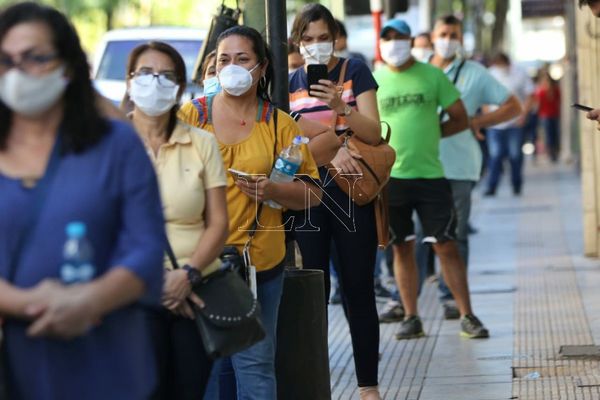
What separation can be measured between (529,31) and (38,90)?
3051 inches

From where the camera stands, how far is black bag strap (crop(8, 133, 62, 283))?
11.5 feet

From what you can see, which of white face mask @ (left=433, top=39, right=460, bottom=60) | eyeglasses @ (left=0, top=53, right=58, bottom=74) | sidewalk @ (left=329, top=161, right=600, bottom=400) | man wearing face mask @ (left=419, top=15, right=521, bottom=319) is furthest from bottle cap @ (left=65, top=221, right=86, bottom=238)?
white face mask @ (left=433, top=39, right=460, bottom=60)

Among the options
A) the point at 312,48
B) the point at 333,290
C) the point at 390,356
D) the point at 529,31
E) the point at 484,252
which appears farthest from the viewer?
the point at 529,31

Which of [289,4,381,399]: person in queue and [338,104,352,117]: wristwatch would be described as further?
[289,4,381,399]: person in queue

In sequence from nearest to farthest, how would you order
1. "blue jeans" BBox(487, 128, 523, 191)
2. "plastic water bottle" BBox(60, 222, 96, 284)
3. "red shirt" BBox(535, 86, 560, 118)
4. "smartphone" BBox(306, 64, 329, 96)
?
"plastic water bottle" BBox(60, 222, 96, 284) < "smartphone" BBox(306, 64, 329, 96) < "blue jeans" BBox(487, 128, 523, 191) < "red shirt" BBox(535, 86, 560, 118)

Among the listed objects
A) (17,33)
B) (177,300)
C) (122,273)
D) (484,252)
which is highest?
(17,33)

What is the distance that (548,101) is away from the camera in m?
28.6

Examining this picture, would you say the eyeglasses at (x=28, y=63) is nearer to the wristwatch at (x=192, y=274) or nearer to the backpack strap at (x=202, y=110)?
the wristwatch at (x=192, y=274)

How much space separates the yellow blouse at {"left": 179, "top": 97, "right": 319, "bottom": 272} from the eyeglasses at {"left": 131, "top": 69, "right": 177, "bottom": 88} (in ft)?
2.52

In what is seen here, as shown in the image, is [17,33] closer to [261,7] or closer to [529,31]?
[261,7]

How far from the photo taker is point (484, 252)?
46.8ft

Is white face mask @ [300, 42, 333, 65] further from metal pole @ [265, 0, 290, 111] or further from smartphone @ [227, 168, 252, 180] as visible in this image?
smartphone @ [227, 168, 252, 180]

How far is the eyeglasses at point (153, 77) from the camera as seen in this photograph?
4906 millimetres

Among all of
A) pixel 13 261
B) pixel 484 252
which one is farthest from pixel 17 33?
pixel 484 252
